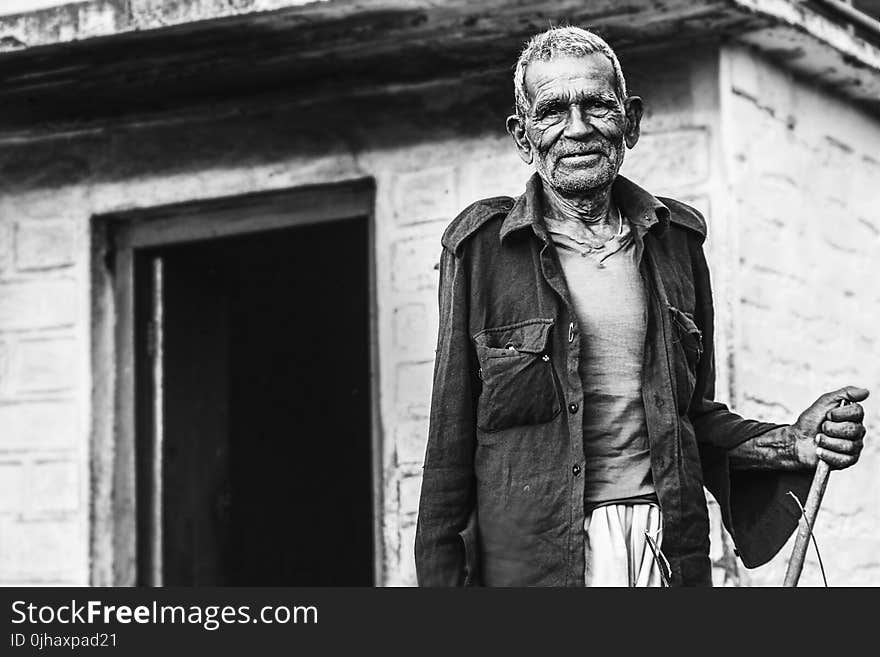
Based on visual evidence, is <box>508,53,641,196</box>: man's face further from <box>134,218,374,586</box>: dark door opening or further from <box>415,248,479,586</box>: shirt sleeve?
<box>134,218,374,586</box>: dark door opening

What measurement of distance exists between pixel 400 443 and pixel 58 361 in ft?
4.61

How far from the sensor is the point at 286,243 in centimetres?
773

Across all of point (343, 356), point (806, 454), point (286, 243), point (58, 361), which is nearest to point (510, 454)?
point (806, 454)

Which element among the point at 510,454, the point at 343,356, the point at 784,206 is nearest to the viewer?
the point at 510,454

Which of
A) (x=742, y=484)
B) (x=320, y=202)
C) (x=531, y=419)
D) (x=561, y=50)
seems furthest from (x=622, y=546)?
(x=320, y=202)

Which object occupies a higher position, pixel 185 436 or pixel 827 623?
pixel 185 436

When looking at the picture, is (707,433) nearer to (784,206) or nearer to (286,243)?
(784,206)

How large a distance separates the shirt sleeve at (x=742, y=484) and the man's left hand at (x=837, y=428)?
14 cm

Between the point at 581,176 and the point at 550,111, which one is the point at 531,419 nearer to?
the point at 581,176

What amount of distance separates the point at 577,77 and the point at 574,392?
2.05 ft

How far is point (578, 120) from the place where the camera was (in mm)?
3414

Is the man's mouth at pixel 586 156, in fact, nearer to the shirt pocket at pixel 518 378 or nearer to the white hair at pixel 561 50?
the white hair at pixel 561 50

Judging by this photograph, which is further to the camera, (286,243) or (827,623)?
(286,243)

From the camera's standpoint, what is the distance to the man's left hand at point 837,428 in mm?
3357
